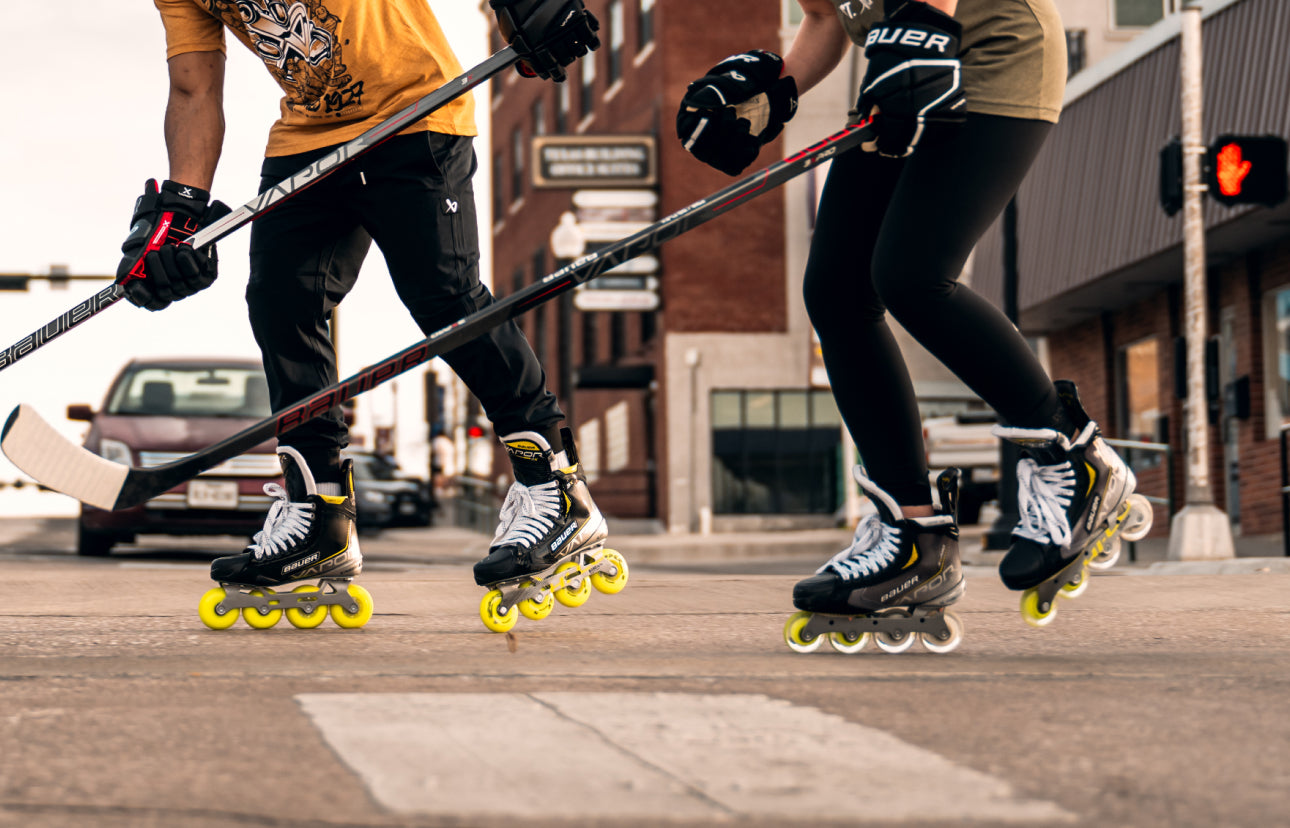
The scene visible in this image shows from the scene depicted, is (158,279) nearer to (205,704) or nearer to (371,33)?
(371,33)

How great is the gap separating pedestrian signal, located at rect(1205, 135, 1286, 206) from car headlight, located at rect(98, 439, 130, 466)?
7.66 metres

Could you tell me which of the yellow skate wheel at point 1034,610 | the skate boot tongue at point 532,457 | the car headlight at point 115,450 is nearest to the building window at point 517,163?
the car headlight at point 115,450

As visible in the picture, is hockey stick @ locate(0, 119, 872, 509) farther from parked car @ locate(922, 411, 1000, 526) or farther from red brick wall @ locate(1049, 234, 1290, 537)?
parked car @ locate(922, 411, 1000, 526)

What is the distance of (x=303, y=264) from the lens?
4.09m

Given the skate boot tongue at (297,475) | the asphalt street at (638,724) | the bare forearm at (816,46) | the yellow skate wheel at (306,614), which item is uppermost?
the bare forearm at (816,46)

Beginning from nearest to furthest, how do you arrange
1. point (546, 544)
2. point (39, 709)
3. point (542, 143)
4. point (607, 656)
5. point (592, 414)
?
1. point (39, 709)
2. point (607, 656)
3. point (546, 544)
4. point (542, 143)
5. point (592, 414)

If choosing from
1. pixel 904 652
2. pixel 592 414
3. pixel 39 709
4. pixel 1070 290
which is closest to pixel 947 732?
pixel 904 652

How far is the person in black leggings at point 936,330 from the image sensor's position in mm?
3387

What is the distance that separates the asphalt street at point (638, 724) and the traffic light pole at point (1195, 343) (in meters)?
7.74

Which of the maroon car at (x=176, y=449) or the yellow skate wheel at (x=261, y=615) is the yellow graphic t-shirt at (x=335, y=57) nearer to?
the yellow skate wheel at (x=261, y=615)

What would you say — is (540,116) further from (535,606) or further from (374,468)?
(535,606)

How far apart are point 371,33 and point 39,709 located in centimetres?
205

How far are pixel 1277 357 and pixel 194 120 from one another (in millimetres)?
15240

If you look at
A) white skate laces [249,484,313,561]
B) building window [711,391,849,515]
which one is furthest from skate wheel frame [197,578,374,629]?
building window [711,391,849,515]
